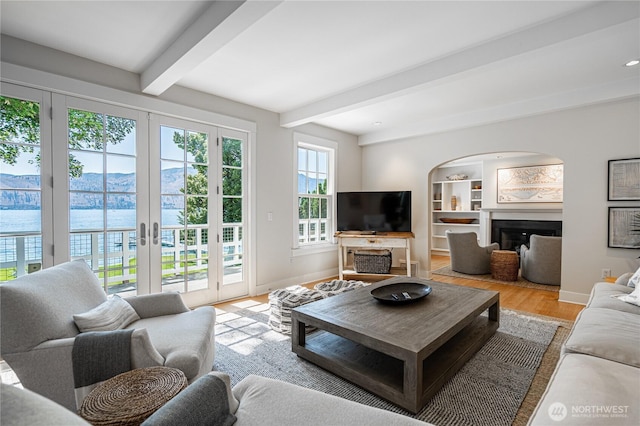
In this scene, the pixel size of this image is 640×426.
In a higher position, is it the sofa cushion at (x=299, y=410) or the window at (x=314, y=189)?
the window at (x=314, y=189)

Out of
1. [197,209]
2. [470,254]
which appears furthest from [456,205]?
[197,209]

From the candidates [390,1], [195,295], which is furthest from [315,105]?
[195,295]

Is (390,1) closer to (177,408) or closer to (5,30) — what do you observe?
(177,408)

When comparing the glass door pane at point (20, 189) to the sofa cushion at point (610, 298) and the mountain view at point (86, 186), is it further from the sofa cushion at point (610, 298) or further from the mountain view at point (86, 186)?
the sofa cushion at point (610, 298)

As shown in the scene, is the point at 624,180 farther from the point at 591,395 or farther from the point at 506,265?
the point at 591,395

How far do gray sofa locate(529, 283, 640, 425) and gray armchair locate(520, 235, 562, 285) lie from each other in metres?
2.93

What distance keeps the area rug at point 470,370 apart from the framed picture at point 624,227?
1.28 metres

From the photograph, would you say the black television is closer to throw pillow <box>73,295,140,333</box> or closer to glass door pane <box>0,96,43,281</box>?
throw pillow <box>73,295,140,333</box>

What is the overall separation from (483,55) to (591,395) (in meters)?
2.47

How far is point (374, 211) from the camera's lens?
4.99 meters

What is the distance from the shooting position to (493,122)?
4328 millimetres

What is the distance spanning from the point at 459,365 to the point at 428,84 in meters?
2.44

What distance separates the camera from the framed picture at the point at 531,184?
21.2ft

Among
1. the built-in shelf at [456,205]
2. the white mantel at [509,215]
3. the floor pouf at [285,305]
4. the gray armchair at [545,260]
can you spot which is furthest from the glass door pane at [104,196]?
the white mantel at [509,215]
